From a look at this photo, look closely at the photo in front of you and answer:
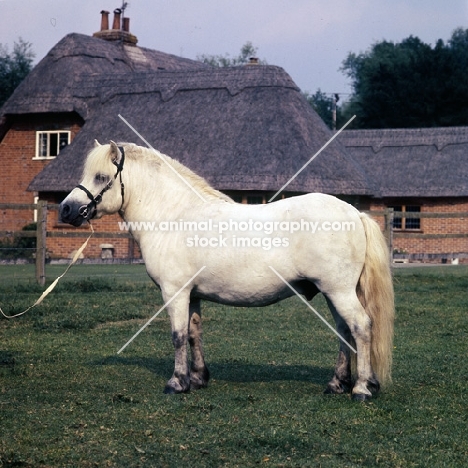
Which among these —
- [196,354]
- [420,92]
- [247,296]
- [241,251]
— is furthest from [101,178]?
[420,92]

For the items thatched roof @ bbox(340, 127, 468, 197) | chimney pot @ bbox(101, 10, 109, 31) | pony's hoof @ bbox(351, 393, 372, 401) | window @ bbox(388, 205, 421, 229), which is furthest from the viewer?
chimney pot @ bbox(101, 10, 109, 31)

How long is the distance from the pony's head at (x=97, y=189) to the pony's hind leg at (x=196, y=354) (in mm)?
1288

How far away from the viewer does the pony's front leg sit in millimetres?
7414

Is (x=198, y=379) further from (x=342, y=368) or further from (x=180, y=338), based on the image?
(x=342, y=368)

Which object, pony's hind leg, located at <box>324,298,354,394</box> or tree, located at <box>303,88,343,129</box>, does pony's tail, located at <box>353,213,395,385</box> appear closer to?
pony's hind leg, located at <box>324,298,354,394</box>

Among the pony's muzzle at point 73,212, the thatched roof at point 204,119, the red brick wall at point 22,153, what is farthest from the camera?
the red brick wall at point 22,153

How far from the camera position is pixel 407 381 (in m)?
8.01

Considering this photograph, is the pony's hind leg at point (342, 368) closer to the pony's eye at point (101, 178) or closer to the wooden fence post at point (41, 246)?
the pony's eye at point (101, 178)

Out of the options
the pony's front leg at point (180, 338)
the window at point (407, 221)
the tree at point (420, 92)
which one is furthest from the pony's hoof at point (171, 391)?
the tree at point (420, 92)

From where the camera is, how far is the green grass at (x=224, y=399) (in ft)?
17.6

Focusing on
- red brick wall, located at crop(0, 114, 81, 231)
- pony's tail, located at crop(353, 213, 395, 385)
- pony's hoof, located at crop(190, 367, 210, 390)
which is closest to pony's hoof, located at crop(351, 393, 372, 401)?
pony's tail, located at crop(353, 213, 395, 385)

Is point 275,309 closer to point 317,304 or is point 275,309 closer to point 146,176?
point 317,304

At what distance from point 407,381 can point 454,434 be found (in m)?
2.14

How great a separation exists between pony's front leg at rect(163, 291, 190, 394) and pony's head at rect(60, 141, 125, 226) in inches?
46.5
